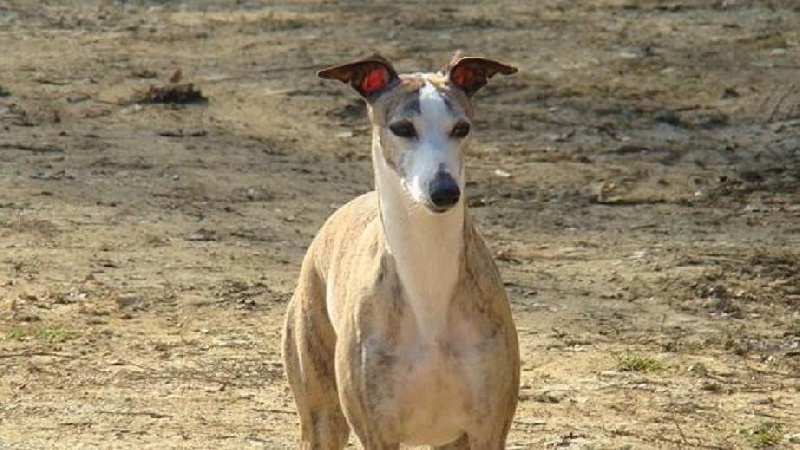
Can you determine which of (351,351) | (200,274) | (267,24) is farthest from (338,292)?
(267,24)

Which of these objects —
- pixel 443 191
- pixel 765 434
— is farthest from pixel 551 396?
pixel 443 191

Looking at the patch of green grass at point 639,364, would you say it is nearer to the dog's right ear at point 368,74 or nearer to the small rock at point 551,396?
the small rock at point 551,396

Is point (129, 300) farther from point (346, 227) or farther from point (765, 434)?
point (765, 434)

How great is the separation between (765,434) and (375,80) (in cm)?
242

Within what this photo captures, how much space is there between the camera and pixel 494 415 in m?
6.67

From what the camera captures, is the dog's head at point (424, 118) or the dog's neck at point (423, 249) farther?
the dog's neck at point (423, 249)

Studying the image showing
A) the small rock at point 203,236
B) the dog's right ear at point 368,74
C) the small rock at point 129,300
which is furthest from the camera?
the small rock at point 203,236

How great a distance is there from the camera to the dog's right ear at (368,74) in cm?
693

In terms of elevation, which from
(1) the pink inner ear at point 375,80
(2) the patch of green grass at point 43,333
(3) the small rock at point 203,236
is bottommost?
(3) the small rock at point 203,236

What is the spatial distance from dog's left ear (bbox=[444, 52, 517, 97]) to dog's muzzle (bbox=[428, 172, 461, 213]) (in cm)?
58

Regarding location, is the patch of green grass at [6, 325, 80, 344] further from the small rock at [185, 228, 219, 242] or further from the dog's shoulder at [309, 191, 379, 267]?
the dog's shoulder at [309, 191, 379, 267]

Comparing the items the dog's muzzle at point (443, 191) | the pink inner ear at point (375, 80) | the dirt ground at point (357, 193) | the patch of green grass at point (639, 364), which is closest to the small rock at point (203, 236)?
the dirt ground at point (357, 193)

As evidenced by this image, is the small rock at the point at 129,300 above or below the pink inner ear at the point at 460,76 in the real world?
below

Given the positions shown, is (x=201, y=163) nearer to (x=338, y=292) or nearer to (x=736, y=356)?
(x=736, y=356)
